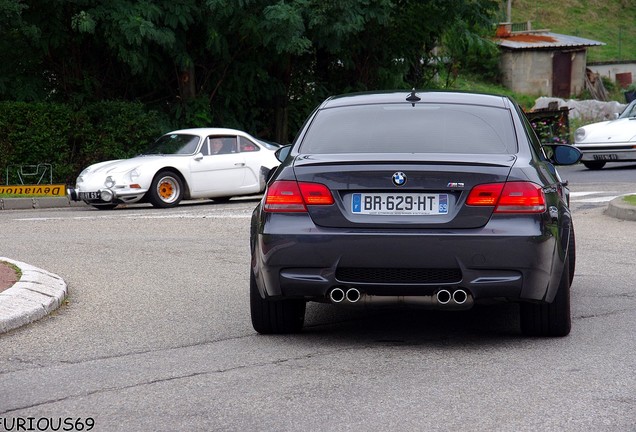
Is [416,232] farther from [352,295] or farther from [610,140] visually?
[610,140]

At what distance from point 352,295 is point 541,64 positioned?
5538cm

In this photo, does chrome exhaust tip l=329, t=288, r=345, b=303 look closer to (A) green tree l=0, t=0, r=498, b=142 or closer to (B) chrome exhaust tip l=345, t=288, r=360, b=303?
(B) chrome exhaust tip l=345, t=288, r=360, b=303

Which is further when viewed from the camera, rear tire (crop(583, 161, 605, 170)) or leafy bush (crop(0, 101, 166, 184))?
rear tire (crop(583, 161, 605, 170))

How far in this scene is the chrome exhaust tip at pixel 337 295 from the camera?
6.50m

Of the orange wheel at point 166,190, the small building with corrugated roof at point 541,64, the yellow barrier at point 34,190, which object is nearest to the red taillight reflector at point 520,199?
the orange wheel at point 166,190

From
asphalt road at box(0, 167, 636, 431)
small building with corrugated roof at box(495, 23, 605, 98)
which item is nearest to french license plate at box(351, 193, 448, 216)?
asphalt road at box(0, 167, 636, 431)

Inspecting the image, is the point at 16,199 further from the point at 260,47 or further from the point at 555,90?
the point at 555,90

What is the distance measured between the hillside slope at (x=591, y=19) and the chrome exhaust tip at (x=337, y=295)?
229ft

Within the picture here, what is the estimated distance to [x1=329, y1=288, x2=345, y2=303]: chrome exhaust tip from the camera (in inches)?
256

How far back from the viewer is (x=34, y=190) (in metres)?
22.3

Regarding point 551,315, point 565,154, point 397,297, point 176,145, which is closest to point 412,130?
point 397,297

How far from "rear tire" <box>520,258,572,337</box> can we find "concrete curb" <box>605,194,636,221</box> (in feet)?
27.2

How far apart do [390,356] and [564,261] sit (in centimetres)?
119

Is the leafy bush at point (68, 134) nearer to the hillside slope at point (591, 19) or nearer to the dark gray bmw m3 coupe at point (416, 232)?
the dark gray bmw m3 coupe at point (416, 232)
